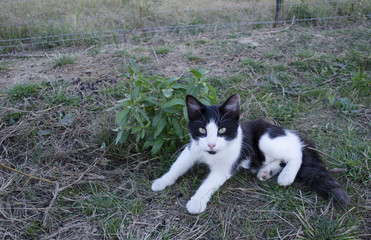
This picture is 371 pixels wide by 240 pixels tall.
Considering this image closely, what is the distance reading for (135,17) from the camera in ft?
18.2

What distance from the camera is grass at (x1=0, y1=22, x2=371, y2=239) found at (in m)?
2.05

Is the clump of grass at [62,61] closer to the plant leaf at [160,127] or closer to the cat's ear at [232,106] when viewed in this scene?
the plant leaf at [160,127]

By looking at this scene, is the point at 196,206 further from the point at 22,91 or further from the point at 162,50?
the point at 162,50

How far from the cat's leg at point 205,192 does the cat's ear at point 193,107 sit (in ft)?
1.66

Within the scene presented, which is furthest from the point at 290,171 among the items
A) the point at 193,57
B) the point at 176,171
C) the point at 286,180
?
the point at 193,57

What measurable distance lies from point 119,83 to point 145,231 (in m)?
2.05

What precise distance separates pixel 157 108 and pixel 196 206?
0.95m

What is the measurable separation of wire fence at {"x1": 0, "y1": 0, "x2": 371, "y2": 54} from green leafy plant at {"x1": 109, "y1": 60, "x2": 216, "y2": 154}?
281cm

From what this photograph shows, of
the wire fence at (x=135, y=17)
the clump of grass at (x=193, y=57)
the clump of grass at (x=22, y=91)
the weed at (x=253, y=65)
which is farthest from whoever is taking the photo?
the wire fence at (x=135, y=17)

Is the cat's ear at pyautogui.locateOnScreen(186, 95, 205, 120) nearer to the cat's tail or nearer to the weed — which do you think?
the cat's tail

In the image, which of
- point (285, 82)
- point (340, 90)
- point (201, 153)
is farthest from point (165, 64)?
point (340, 90)

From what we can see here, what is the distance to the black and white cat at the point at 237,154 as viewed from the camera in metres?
2.17

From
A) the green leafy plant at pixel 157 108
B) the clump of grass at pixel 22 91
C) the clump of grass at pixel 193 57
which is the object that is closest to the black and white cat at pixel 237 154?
the green leafy plant at pixel 157 108

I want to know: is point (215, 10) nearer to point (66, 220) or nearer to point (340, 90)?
point (340, 90)
